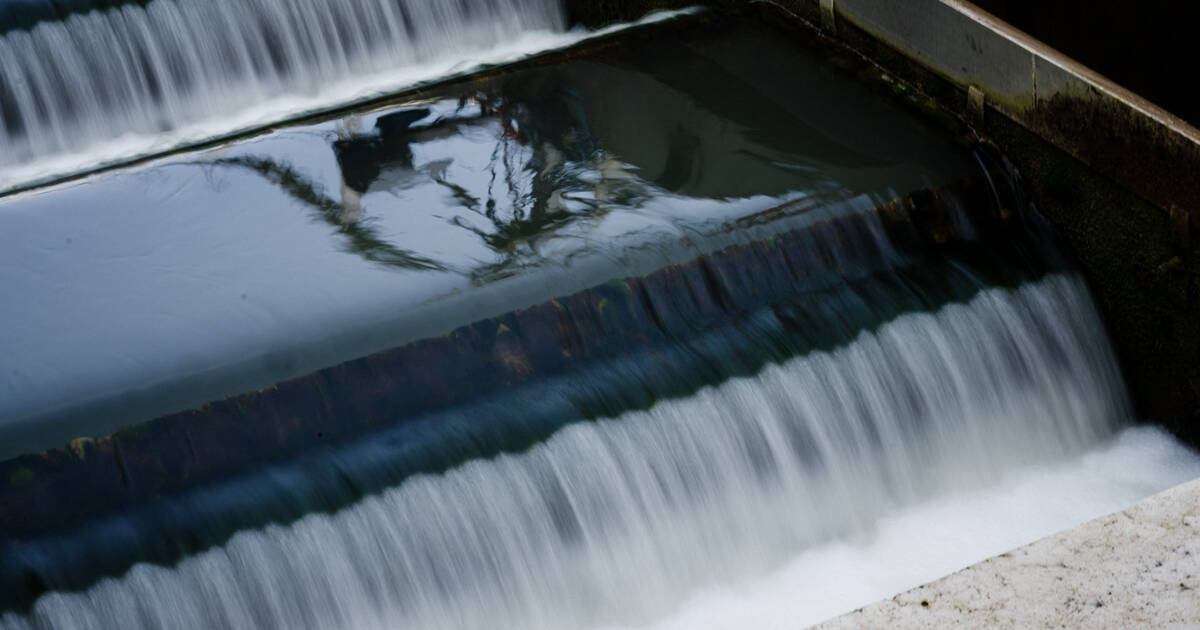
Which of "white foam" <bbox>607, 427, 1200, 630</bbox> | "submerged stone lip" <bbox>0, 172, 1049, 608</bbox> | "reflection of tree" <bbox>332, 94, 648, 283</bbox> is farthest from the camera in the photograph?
"reflection of tree" <bbox>332, 94, 648, 283</bbox>

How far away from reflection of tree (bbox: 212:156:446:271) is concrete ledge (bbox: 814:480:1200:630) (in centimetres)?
231

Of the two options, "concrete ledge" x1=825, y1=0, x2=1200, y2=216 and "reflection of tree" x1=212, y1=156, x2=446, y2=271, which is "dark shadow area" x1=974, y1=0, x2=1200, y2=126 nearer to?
"concrete ledge" x1=825, y1=0, x2=1200, y2=216

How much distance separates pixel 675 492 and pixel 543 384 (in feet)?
1.80

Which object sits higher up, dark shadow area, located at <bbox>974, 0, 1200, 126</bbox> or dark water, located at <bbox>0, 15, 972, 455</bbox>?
dark shadow area, located at <bbox>974, 0, 1200, 126</bbox>

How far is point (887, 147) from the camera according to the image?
195 inches

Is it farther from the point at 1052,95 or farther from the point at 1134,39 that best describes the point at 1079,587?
the point at 1134,39

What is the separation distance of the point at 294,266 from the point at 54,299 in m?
0.84

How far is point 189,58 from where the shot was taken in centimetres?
611

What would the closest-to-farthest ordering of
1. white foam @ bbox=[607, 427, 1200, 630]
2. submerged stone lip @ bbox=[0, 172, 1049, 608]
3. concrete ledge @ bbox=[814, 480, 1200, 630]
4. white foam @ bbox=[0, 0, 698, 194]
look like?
concrete ledge @ bbox=[814, 480, 1200, 630] → submerged stone lip @ bbox=[0, 172, 1049, 608] → white foam @ bbox=[607, 427, 1200, 630] → white foam @ bbox=[0, 0, 698, 194]

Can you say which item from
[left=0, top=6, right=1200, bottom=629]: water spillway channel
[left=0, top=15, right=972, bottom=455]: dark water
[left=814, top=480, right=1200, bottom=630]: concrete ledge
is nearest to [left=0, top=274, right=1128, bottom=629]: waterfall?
[left=0, top=6, right=1200, bottom=629]: water spillway channel

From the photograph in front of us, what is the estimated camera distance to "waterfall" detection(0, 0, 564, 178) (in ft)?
19.3

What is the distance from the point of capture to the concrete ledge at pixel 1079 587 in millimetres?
2377

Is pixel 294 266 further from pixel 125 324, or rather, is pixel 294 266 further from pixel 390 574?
pixel 390 574

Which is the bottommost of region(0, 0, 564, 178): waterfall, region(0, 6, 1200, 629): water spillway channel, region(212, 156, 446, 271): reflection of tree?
region(0, 6, 1200, 629): water spillway channel
